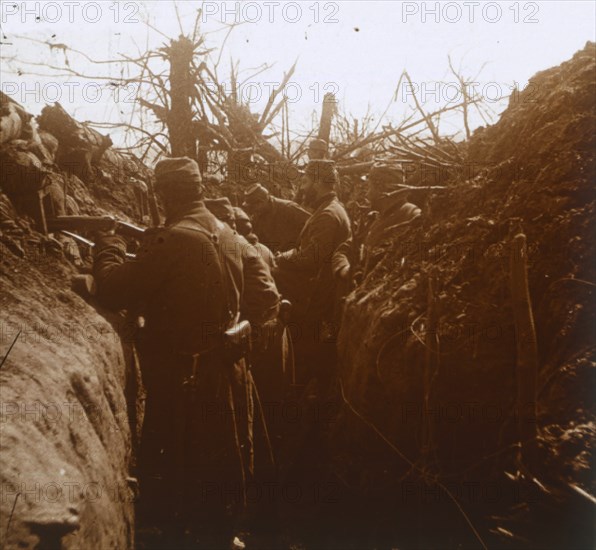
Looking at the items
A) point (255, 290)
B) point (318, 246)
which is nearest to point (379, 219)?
point (318, 246)

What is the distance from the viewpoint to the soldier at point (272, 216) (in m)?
7.92

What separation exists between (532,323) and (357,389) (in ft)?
6.18

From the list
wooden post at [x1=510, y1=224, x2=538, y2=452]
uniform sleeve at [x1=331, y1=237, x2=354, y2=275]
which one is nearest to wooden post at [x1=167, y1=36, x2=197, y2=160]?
uniform sleeve at [x1=331, y1=237, x2=354, y2=275]

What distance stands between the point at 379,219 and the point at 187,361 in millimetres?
3564

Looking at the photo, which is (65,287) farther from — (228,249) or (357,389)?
(357,389)

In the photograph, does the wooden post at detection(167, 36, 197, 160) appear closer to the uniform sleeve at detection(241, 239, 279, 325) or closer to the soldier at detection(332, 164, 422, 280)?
the soldier at detection(332, 164, 422, 280)

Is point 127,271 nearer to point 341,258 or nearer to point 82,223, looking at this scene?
point 82,223

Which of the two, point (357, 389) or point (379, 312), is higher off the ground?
point (379, 312)

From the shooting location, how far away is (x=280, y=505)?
538 cm

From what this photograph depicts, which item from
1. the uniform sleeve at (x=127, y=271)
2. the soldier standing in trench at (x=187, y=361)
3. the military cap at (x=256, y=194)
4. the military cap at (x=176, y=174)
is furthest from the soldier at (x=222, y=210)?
the military cap at (x=256, y=194)

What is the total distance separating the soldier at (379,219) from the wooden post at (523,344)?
2.58 m

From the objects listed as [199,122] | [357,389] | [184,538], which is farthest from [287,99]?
[184,538]

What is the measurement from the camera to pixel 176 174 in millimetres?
4449

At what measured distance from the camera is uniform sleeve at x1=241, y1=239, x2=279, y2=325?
204 inches
